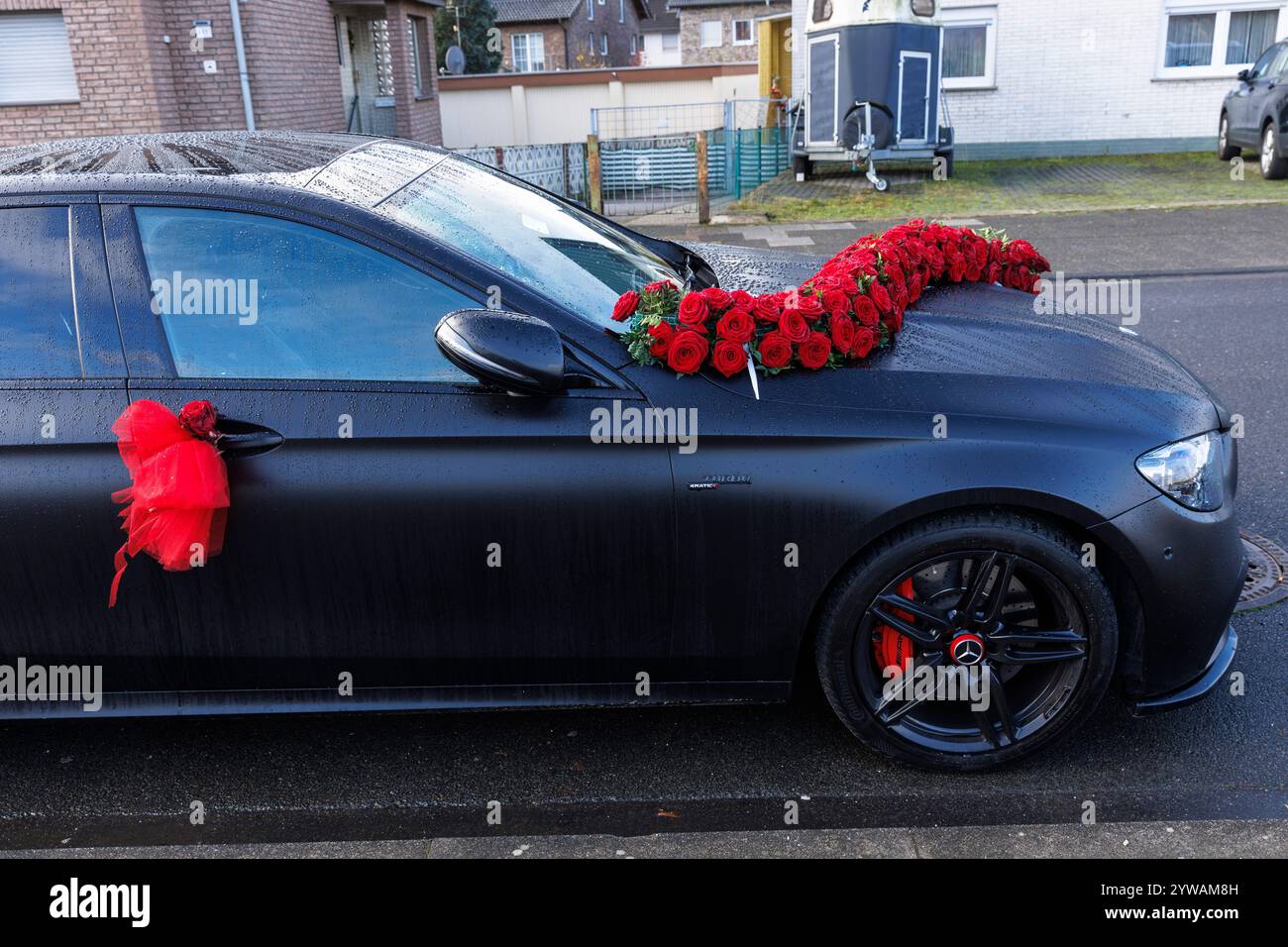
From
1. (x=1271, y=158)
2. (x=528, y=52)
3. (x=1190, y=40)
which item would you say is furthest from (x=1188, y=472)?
(x=528, y=52)

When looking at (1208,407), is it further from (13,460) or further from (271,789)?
(13,460)

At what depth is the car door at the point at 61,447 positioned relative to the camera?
116 inches

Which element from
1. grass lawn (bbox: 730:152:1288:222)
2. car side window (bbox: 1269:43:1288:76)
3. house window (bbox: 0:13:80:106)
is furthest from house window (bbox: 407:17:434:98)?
car side window (bbox: 1269:43:1288:76)

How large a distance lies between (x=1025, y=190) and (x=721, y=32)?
38.4 metres

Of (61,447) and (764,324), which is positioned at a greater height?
(764,324)

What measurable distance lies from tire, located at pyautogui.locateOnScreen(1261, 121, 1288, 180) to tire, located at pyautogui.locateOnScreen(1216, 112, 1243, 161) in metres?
2.04

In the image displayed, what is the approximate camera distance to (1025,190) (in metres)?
16.2

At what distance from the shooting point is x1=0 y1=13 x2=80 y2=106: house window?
621 inches

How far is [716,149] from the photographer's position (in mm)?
18812

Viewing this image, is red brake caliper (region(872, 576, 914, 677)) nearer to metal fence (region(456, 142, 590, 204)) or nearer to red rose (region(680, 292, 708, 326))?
red rose (region(680, 292, 708, 326))

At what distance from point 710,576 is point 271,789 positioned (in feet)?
4.79

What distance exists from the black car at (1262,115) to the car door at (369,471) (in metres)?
15.7

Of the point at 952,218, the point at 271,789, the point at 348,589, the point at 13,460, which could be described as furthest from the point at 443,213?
the point at 952,218

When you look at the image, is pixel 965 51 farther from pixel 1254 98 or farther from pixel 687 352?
pixel 687 352
